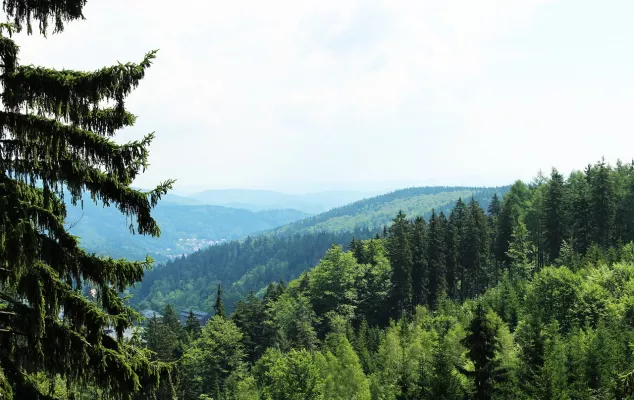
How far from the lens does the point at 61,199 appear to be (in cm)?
1009

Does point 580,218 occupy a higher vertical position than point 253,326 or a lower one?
higher

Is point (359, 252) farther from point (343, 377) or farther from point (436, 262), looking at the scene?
point (343, 377)

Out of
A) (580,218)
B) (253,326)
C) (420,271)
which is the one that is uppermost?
(580,218)

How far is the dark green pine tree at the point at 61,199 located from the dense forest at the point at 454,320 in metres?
25.6

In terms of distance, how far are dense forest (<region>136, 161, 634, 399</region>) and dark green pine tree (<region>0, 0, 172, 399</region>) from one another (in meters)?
25.6

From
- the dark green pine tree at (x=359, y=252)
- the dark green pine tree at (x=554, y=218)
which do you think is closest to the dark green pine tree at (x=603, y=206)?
the dark green pine tree at (x=554, y=218)

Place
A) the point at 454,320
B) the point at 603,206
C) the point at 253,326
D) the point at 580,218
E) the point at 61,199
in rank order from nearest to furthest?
the point at 61,199 < the point at 454,320 < the point at 603,206 < the point at 580,218 < the point at 253,326

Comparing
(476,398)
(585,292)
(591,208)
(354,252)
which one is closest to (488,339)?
(476,398)

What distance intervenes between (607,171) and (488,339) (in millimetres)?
54699

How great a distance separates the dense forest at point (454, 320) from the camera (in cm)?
3953

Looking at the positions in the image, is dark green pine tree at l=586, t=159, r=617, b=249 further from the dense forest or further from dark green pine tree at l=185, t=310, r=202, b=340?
dark green pine tree at l=185, t=310, r=202, b=340

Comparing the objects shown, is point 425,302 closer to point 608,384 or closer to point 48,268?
point 608,384

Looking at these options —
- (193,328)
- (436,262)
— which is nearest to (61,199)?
(436,262)

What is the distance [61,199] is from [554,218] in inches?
3147
